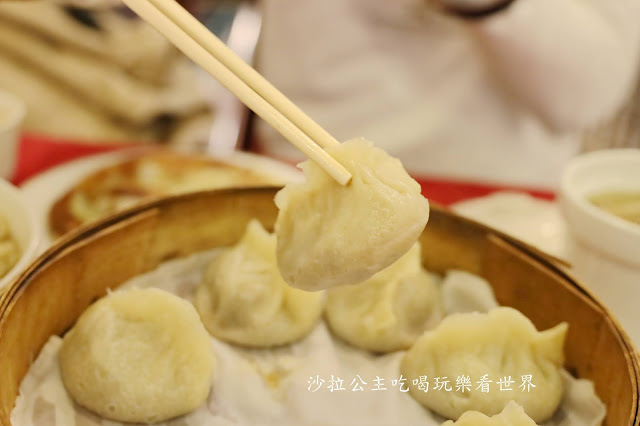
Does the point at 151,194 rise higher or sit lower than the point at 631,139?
higher

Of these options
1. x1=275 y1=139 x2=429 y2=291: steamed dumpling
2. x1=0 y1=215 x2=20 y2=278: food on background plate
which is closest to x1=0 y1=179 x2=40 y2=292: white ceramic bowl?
x1=0 y1=215 x2=20 y2=278: food on background plate

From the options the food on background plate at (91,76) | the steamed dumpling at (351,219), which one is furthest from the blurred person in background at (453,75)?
the steamed dumpling at (351,219)

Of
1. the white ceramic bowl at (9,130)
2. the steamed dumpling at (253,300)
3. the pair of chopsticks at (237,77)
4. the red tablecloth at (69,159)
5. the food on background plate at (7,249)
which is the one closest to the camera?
the pair of chopsticks at (237,77)

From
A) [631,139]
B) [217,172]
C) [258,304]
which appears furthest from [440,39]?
[631,139]

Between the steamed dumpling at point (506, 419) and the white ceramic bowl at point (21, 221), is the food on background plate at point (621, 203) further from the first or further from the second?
the white ceramic bowl at point (21, 221)

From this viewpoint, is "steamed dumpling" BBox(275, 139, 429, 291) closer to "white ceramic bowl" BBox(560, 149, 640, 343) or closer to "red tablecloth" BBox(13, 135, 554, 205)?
"white ceramic bowl" BBox(560, 149, 640, 343)

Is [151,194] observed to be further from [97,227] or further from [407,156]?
[407,156]
